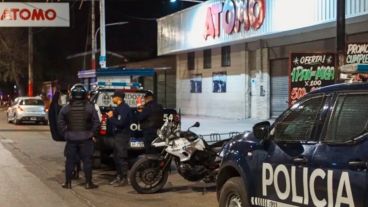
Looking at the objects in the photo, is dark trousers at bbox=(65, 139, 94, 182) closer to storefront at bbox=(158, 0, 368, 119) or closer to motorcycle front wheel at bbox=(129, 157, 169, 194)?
motorcycle front wheel at bbox=(129, 157, 169, 194)

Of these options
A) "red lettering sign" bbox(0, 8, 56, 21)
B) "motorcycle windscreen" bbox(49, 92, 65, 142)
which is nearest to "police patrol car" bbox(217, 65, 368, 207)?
"motorcycle windscreen" bbox(49, 92, 65, 142)

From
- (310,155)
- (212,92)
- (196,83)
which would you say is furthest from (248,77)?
(310,155)

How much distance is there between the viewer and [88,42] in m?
60.7

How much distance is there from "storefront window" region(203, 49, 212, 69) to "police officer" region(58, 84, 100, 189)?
70.8ft

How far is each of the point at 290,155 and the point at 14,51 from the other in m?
53.4

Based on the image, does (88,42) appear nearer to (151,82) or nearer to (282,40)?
(151,82)

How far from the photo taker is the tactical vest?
10.9 m

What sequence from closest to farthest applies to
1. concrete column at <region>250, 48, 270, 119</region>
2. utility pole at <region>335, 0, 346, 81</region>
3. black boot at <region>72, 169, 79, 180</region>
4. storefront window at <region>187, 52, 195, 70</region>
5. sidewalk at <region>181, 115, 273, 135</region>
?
utility pole at <region>335, 0, 346, 81</region>, black boot at <region>72, 169, 79, 180</region>, sidewalk at <region>181, 115, 273, 135</region>, concrete column at <region>250, 48, 270, 119</region>, storefront window at <region>187, 52, 195, 70</region>

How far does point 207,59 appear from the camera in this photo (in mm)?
32719

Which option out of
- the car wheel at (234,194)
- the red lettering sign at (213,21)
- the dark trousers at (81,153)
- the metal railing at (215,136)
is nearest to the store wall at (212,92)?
the red lettering sign at (213,21)

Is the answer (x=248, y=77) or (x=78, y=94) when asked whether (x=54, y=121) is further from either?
(x=248, y=77)

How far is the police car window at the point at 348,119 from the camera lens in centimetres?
520

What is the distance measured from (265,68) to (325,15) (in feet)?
24.0

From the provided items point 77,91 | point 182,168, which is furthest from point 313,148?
point 77,91
